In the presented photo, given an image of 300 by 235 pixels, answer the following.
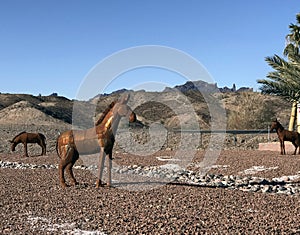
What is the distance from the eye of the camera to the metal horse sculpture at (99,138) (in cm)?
1116

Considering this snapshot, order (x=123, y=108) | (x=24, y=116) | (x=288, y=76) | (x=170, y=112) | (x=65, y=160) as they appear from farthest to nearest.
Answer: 1. (x=170, y=112)
2. (x=24, y=116)
3. (x=288, y=76)
4. (x=65, y=160)
5. (x=123, y=108)

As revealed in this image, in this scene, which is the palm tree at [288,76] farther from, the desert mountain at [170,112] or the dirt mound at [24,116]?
the dirt mound at [24,116]

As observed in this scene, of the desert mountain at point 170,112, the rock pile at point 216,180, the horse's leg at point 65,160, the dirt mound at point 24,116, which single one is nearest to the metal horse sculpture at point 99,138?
the horse's leg at point 65,160

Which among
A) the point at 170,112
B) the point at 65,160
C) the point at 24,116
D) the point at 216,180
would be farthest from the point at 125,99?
the point at 170,112

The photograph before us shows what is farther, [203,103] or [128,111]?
[203,103]

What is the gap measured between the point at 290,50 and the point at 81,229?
52.7 ft

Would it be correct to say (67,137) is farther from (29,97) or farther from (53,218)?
(29,97)

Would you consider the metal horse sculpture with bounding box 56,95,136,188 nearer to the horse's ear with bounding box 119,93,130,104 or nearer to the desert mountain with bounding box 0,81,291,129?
the horse's ear with bounding box 119,93,130,104

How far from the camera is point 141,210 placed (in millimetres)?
8805

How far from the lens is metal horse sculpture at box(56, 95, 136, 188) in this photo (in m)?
11.2

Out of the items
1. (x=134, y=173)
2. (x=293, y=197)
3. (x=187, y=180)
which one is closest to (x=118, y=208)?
(x=293, y=197)

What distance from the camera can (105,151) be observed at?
11336 mm

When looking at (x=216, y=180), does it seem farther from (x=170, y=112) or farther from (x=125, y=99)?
(x=170, y=112)

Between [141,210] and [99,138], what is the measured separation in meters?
3.11
